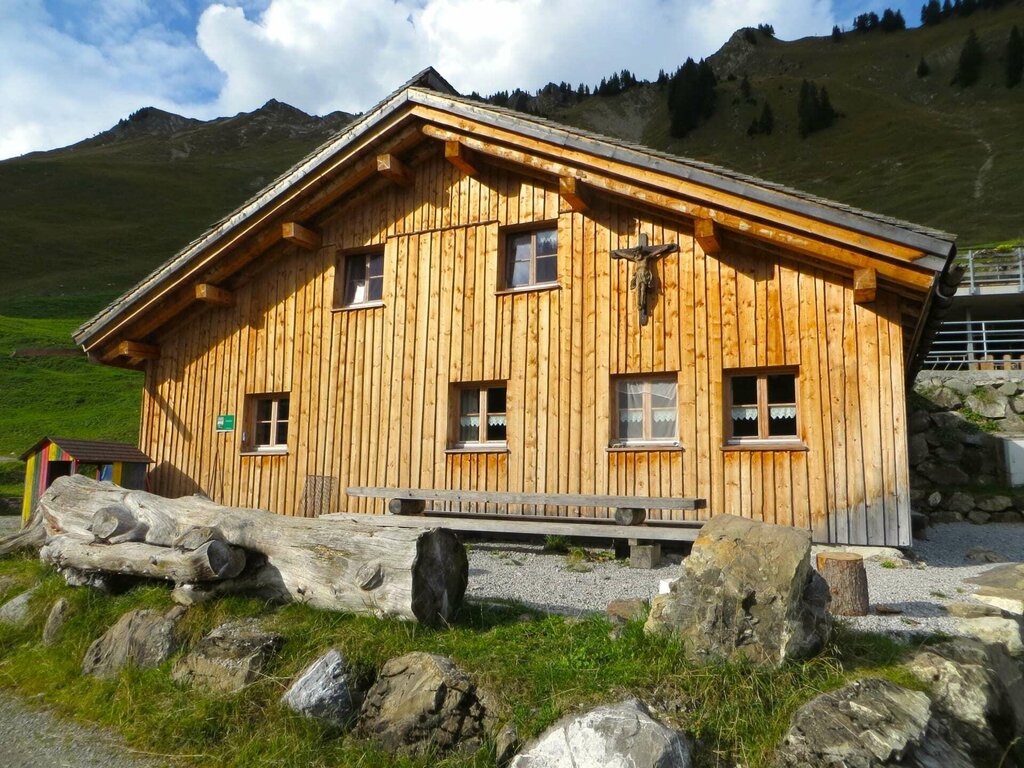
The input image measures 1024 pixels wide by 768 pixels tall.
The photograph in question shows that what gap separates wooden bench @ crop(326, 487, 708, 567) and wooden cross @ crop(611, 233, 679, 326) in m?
2.74

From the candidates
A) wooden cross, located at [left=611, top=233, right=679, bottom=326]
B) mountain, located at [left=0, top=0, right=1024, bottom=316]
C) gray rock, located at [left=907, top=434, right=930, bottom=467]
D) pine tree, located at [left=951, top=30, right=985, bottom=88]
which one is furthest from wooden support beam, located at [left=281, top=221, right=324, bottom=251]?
pine tree, located at [left=951, top=30, right=985, bottom=88]

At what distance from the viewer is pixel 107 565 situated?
6.38 metres

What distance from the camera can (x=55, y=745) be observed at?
466 centimetres

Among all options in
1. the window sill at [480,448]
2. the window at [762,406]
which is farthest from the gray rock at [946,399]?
the window sill at [480,448]

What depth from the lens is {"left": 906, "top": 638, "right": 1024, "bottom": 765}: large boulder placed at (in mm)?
4031

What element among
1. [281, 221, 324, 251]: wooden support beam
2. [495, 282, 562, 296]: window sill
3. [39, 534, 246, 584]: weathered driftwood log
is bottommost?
[39, 534, 246, 584]: weathered driftwood log

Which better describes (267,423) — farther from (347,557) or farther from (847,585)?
(847,585)

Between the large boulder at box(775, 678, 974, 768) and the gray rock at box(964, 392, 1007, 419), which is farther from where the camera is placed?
the gray rock at box(964, 392, 1007, 419)

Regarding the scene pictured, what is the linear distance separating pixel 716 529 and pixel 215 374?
10.7 meters

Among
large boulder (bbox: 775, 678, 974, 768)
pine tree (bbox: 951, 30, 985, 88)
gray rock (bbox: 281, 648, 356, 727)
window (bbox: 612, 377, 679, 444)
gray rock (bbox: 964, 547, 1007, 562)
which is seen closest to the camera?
large boulder (bbox: 775, 678, 974, 768)

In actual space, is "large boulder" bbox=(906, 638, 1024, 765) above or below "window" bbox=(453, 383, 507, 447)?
below

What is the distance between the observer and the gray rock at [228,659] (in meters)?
4.79

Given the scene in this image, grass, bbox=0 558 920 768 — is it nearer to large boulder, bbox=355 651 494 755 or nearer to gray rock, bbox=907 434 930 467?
large boulder, bbox=355 651 494 755

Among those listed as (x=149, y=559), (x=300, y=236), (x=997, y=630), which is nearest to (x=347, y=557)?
(x=149, y=559)
